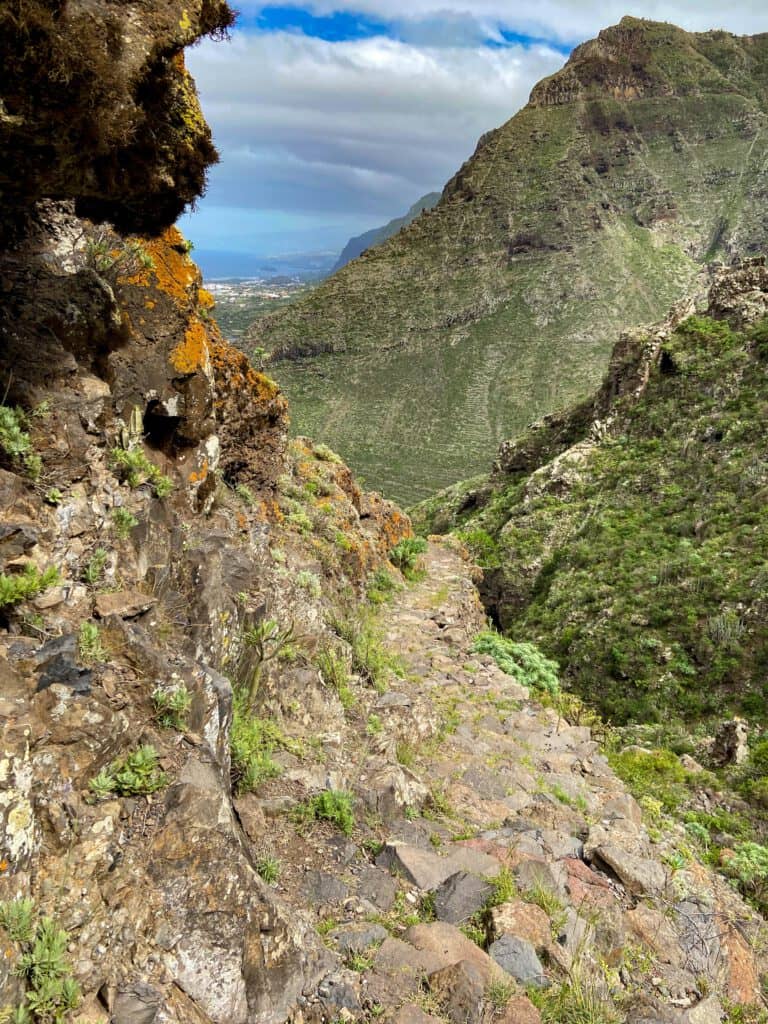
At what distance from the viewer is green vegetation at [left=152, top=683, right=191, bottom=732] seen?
13.1 feet

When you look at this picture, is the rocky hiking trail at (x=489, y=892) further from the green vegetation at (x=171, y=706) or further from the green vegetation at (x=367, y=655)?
the green vegetation at (x=171, y=706)

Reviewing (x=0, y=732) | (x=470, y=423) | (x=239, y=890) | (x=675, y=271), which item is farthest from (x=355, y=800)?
(x=675, y=271)

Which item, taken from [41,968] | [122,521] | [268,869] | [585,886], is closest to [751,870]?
[585,886]

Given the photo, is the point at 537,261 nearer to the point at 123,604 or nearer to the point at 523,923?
the point at 123,604

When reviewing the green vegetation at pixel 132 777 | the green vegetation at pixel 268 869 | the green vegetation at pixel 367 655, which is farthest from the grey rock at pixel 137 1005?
the green vegetation at pixel 367 655

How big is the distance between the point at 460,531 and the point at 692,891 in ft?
67.9

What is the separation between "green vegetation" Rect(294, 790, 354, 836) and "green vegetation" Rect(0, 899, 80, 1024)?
7.83ft

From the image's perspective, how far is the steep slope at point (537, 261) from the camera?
80.2m

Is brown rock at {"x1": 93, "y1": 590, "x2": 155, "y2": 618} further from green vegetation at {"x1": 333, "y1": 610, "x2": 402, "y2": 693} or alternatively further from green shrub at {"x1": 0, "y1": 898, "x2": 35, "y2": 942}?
green vegetation at {"x1": 333, "y1": 610, "x2": 402, "y2": 693}

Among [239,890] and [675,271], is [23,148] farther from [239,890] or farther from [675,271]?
[675,271]

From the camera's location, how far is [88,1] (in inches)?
130

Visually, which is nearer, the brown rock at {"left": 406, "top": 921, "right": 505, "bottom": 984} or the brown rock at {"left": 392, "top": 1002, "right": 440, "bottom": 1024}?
the brown rock at {"left": 392, "top": 1002, "right": 440, "bottom": 1024}

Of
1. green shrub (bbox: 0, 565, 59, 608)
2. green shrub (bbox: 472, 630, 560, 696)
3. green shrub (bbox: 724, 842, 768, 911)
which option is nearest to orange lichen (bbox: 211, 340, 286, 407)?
green shrub (bbox: 0, 565, 59, 608)

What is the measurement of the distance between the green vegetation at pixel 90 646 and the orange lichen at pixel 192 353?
144 inches
